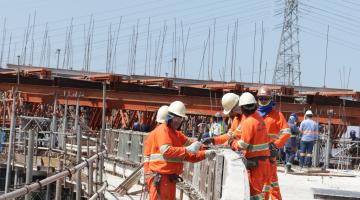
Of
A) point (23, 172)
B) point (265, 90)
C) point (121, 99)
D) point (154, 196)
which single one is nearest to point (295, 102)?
point (121, 99)

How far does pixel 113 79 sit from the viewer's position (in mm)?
32250

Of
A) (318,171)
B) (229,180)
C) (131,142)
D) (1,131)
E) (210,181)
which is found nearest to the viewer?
(229,180)

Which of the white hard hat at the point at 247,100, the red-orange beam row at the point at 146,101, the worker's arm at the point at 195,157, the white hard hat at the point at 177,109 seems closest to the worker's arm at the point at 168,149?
the worker's arm at the point at 195,157

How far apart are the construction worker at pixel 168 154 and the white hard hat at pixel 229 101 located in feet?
3.26

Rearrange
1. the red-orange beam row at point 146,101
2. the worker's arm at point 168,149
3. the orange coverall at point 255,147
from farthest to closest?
1. the red-orange beam row at point 146,101
2. the orange coverall at point 255,147
3. the worker's arm at point 168,149

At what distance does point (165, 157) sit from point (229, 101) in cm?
145

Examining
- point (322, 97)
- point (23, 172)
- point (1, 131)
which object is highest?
point (322, 97)

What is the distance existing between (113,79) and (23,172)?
591 cm

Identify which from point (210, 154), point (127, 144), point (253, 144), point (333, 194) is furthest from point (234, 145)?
point (127, 144)

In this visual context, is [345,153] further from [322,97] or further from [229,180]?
[229,180]

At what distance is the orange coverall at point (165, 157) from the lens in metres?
8.15

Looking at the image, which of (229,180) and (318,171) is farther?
(318,171)

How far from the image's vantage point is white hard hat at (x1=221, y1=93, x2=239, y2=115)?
9.18 metres

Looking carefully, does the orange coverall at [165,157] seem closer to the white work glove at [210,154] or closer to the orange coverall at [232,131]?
the white work glove at [210,154]
